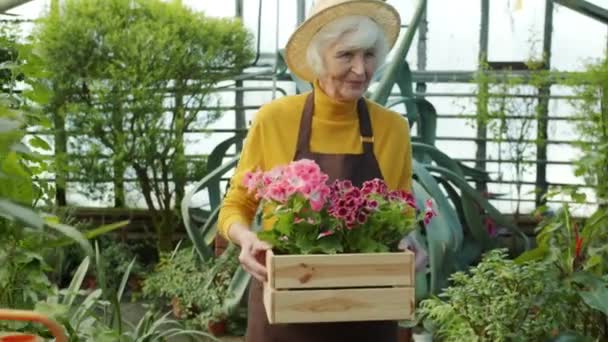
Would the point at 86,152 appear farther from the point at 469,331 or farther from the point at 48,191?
the point at 48,191

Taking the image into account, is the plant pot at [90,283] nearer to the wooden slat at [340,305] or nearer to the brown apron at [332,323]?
the brown apron at [332,323]

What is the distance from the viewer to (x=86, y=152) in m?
5.60

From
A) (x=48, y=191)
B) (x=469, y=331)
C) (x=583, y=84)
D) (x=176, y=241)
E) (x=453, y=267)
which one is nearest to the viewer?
(x=48, y=191)

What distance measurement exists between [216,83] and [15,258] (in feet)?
12.2

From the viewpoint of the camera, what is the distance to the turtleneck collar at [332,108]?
6.70 feet

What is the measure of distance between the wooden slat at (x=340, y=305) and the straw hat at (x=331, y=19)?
1.86 ft

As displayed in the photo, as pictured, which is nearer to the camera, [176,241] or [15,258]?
[15,258]

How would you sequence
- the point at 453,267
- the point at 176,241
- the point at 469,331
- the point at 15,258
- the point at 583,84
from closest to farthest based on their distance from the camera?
the point at 15,258, the point at 469,331, the point at 453,267, the point at 583,84, the point at 176,241

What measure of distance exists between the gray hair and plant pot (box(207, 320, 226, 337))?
9.10 ft

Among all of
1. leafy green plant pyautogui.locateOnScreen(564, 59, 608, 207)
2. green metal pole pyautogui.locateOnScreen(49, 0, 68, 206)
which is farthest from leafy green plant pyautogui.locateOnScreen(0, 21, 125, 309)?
leafy green plant pyautogui.locateOnScreen(564, 59, 608, 207)

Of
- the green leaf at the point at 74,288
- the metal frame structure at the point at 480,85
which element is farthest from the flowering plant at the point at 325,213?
the metal frame structure at the point at 480,85

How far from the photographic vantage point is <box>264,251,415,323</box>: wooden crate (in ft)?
5.84

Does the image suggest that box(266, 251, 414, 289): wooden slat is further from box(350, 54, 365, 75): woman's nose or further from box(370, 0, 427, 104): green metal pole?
box(370, 0, 427, 104): green metal pole

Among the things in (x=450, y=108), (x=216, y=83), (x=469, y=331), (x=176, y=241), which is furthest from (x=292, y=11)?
→ (x=469, y=331)
